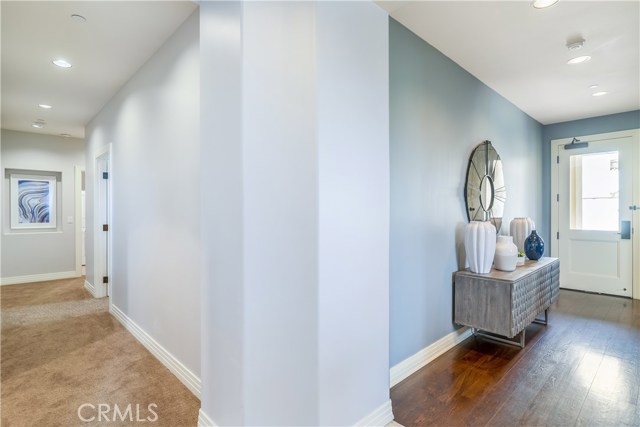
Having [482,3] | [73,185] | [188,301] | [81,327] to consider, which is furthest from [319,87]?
[73,185]

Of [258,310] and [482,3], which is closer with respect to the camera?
[258,310]

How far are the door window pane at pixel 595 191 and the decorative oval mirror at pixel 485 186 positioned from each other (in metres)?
2.14

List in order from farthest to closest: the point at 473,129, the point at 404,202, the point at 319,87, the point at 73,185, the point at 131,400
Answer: the point at 73,185, the point at 473,129, the point at 404,202, the point at 131,400, the point at 319,87

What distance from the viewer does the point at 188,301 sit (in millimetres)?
2221

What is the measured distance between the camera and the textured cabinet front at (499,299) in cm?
252

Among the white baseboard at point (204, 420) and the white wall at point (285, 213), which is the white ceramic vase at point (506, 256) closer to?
the white wall at point (285, 213)

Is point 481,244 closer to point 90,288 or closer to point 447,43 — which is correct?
point 447,43

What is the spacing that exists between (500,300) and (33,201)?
24.1 feet

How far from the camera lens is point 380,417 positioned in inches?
71.3

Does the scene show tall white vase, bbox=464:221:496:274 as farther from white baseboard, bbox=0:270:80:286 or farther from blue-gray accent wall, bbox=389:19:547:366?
white baseboard, bbox=0:270:80:286

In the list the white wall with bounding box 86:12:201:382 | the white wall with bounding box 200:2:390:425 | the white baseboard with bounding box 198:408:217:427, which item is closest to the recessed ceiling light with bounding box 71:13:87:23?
the white wall with bounding box 86:12:201:382

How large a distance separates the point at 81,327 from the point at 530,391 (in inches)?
166

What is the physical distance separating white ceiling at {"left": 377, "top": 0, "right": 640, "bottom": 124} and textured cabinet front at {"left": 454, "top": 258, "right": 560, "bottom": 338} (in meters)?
1.96

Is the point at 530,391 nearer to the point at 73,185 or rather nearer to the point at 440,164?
the point at 440,164
